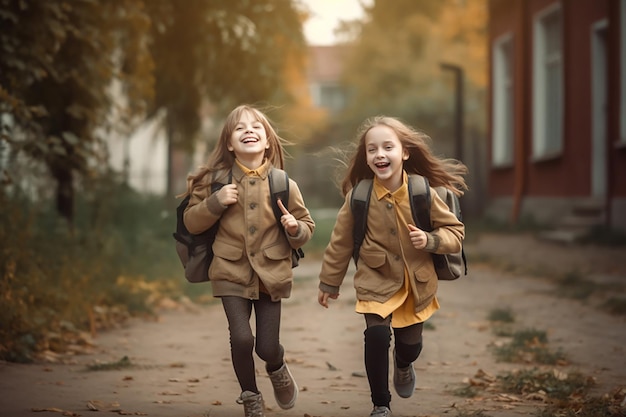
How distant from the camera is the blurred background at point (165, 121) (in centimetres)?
875

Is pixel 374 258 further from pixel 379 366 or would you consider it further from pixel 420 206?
pixel 379 366

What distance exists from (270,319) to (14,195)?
5.62m

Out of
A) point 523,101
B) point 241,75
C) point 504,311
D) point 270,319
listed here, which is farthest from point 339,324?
point 523,101

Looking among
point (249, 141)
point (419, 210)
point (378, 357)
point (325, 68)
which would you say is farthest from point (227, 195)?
point (325, 68)

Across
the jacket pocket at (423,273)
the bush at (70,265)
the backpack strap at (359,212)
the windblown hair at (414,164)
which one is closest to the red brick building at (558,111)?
the bush at (70,265)

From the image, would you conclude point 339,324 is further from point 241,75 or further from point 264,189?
point 241,75

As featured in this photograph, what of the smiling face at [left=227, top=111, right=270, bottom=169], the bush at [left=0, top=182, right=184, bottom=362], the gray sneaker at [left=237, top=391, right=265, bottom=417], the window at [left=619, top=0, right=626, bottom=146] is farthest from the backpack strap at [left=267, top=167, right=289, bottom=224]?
the window at [left=619, top=0, right=626, bottom=146]

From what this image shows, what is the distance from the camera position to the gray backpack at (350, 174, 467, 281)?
17.1 feet

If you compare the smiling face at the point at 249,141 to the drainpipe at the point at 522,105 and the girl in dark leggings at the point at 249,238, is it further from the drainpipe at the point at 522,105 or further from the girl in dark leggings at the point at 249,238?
the drainpipe at the point at 522,105

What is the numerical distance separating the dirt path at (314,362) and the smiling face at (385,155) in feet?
3.94

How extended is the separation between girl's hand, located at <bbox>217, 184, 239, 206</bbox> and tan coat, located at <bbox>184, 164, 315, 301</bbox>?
25 mm

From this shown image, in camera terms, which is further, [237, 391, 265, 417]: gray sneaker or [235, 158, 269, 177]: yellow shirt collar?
[235, 158, 269, 177]: yellow shirt collar

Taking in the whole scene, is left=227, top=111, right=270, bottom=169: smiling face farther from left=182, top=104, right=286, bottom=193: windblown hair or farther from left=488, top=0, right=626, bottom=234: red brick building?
left=488, top=0, right=626, bottom=234: red brick building

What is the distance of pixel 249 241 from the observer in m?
5.20
